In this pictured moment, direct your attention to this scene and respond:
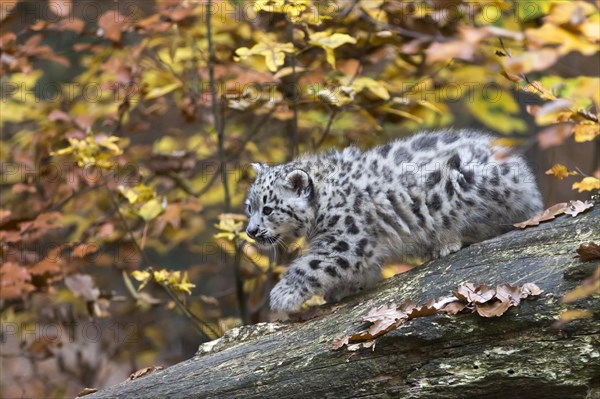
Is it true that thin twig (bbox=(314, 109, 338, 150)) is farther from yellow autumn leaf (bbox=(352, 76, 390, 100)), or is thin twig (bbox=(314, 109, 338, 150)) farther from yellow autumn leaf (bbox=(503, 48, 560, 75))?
yellow autumn leaf (bbox=(503, 48, 560, 75))

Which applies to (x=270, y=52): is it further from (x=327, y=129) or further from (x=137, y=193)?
(x=137, y=193)

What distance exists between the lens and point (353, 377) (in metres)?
4.94

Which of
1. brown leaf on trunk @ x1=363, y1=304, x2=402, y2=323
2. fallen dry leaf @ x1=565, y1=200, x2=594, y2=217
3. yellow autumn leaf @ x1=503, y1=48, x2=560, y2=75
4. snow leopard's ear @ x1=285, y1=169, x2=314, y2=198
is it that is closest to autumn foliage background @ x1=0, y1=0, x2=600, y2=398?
snow leopard's ear @ x1=285, y1=169, x2=314, y2=198

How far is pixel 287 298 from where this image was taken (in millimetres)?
5824

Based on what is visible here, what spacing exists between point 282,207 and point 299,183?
228 mm

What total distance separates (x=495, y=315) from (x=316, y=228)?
1891 mm

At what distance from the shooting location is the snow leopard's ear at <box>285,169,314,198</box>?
20.4 ft

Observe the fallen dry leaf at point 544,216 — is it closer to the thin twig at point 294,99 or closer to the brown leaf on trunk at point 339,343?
the brown leaf on trunk at point 339,343

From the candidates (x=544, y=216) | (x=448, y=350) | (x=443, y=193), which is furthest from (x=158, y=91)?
(x=448, y=350)

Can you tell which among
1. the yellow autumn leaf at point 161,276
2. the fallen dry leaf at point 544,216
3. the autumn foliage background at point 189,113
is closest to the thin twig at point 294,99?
the autumn foliage background at point 189,113

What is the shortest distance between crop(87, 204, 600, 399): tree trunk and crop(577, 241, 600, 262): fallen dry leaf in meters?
0.06

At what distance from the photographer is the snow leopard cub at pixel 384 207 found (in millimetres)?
5902

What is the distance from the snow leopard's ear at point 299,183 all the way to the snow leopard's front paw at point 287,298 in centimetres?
77

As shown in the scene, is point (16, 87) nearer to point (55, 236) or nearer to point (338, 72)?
point (55, 236)
